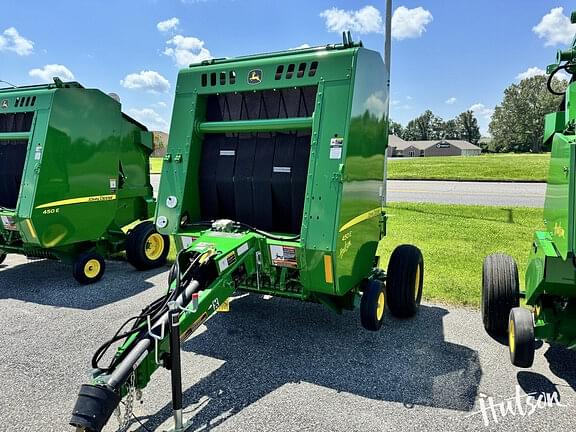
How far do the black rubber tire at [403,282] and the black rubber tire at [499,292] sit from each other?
646 millimetres

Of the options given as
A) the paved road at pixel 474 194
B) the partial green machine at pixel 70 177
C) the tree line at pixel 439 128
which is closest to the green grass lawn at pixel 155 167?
the paved road at pixel 474 194

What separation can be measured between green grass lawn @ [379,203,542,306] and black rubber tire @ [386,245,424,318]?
808 mm

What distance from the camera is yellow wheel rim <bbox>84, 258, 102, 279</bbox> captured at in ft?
19.2

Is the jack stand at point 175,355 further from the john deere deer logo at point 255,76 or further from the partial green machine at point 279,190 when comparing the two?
the john deere deer logo at point 255,76

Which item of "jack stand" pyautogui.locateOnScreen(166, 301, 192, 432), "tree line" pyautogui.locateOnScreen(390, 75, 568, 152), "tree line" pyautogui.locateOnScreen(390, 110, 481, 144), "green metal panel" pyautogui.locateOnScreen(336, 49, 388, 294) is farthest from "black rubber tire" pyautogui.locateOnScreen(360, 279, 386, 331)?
"tree line" pyautogui.locateOnScreen(390, 110, 481, 144)

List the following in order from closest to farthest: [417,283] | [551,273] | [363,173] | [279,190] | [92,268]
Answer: [551,273] < [363,173] < [279,190] < [417,283] < [92,268]

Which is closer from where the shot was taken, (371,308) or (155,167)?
(371,308)

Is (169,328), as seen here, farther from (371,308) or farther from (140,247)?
(140,247)

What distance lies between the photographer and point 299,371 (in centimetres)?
349

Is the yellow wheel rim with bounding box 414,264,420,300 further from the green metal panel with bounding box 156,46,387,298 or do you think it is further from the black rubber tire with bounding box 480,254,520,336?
the black rubber tire with bounding box 480,254,520,336

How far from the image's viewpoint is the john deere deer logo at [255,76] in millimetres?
3924

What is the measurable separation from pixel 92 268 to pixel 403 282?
410 centimetres

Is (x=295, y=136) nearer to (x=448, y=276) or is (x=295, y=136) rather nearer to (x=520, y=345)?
(x=520, y=345)

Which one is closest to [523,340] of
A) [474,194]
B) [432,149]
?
[474,194]
